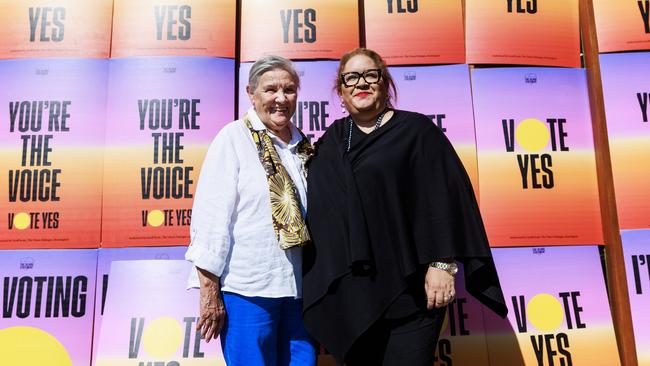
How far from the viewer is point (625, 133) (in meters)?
2.53

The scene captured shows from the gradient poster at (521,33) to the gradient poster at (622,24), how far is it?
12 centimetres

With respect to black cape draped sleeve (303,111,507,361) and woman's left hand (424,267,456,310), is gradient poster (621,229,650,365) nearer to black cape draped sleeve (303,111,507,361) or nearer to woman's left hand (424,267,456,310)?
black cape draped sleeve (303,111,507,361)

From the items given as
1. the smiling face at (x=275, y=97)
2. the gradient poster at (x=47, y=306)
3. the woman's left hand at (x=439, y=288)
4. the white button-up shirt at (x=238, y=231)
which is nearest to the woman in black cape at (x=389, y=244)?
the woman's left hand at (x=439, y=288)

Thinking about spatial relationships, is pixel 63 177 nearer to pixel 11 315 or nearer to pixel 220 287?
pixel 11 315

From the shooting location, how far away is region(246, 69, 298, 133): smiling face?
176 cm

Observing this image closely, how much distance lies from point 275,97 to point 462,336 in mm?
1538

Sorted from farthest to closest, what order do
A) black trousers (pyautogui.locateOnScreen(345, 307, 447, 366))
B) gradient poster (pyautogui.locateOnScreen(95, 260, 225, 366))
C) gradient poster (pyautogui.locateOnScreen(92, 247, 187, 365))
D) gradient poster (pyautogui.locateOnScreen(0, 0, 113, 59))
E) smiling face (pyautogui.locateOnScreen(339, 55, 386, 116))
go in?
gradient poster (pyautogui.locateOnScreen(0, 0, 113, 59)), gradient poster (pyautogui.locateOnScreen(92, 247, 187, 365)), gradient poster (pyautogui.locateOnScreen(95, 260, 225, 366)), smiling face (pyautogui.locateOnScreen(339, 55, 386, 116)), black trousers (pyautogui.locateOnScreen(345, 307, 447, 366))

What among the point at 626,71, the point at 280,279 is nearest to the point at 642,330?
the point at 626,71

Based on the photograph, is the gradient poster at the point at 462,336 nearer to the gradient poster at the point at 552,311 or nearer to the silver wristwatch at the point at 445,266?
the gradient poster at the point at 552,311

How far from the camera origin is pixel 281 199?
5.43 feet

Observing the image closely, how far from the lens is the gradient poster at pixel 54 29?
2533mm

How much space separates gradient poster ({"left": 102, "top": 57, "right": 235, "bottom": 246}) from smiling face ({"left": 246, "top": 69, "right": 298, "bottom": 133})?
796 millimetres

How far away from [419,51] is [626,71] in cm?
110

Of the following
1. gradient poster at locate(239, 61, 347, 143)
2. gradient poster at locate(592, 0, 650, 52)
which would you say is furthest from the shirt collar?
gradient poster at locate(592, 0, 650, 52)
